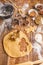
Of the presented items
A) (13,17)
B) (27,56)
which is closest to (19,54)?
(27,56)

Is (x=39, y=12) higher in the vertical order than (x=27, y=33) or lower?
higher

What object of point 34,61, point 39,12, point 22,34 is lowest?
point 34,61

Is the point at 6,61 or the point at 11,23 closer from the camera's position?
the point at 6,61

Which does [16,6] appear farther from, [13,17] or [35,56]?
[35,56]

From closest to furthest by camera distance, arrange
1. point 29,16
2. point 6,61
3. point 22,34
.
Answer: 1. point 6,61
2. point 22,34
3. point 29,16

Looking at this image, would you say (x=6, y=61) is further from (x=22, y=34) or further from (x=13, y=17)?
(x=13, y=17)

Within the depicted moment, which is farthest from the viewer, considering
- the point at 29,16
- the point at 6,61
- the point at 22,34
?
the point at 29,16

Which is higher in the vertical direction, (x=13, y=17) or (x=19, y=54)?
(x=13, y=17)

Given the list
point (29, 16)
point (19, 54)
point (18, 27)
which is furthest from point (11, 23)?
point (19, 54)

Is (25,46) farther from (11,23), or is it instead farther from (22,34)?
(11,23)
